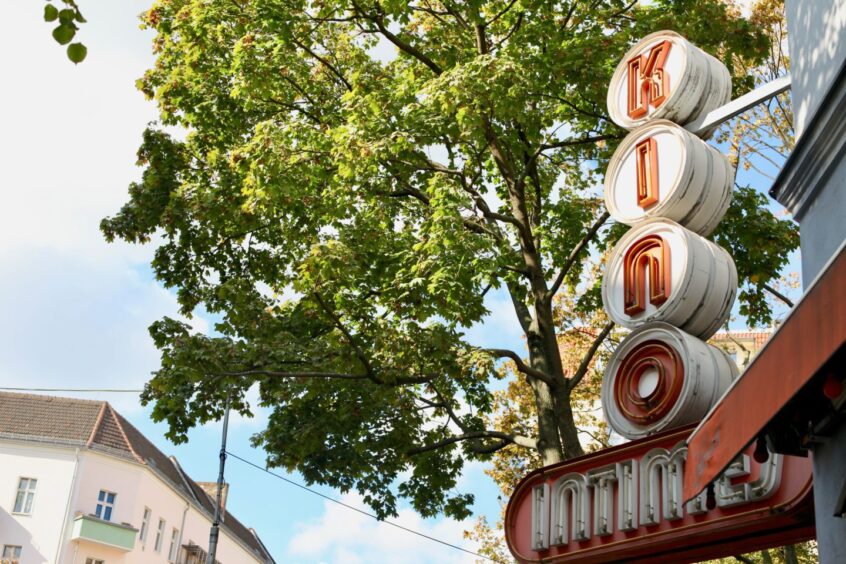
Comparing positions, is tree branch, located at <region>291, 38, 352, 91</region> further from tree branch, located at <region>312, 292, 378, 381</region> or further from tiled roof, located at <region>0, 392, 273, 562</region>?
A: tiled roof, located at <region>0, 392, 273, 562</region>

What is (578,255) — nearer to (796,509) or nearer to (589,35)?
(589,35)

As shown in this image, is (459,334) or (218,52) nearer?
(459,334)

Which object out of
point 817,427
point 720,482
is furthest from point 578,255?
point 817,427

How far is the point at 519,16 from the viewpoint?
16.1m

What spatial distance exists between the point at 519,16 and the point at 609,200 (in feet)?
19.6

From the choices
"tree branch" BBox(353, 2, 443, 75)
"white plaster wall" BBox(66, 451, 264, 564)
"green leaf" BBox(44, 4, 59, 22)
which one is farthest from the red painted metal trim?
"white plaster wall" BBox(66, 451, 264, 564)

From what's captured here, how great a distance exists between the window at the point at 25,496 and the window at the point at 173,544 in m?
9.91

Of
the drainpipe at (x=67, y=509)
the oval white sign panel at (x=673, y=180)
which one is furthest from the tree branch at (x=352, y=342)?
the drainpipe at (x=67, y=509)

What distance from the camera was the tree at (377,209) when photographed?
15.1 meters

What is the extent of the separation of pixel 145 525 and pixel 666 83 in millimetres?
47630

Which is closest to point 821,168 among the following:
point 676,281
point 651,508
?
point 676,281

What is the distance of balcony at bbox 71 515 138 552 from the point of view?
47.7 m

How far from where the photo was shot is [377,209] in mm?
17016

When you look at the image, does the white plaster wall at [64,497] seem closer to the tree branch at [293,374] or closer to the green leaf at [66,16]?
the tree branch at [293,374]
